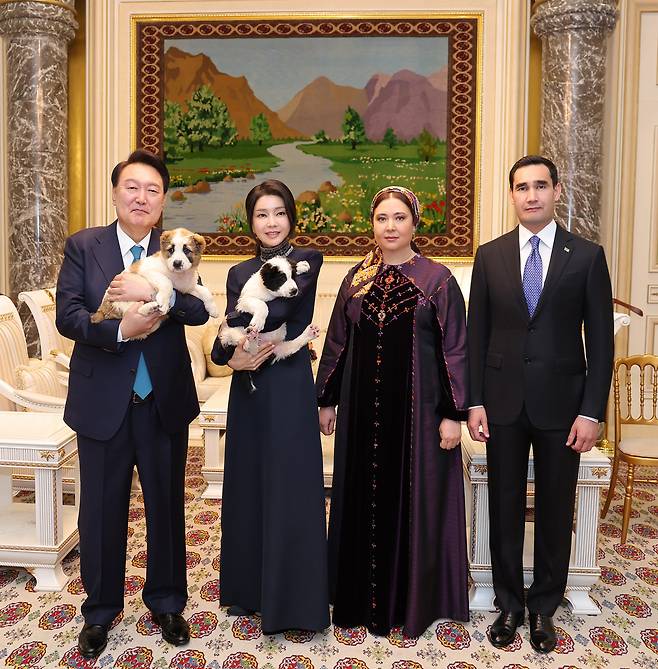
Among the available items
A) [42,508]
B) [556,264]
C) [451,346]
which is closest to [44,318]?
[42,508]

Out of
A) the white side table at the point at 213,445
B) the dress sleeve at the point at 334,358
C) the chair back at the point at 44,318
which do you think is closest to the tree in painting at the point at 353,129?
the chair back at the point at 44,318

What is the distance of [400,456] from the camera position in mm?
2916

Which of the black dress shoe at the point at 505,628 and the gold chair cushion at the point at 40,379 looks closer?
the black dress shoe at the point at 505,628

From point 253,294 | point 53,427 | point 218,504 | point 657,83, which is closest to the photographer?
point 253,294

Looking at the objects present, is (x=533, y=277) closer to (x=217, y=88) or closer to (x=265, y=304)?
(x=265, y=304)

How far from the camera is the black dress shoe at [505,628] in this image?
290cm

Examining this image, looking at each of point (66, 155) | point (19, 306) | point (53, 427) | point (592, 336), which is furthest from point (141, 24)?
point (592, 336)

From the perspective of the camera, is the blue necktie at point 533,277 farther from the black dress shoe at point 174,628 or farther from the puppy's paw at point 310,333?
the black dress shoe at point 174,628

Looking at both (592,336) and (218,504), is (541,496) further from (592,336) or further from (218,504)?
(218,504)

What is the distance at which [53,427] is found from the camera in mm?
3576

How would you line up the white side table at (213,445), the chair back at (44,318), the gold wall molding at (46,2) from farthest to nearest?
1. the gold wall molding at (46,2)
2. the chair back at (44,318)
3. the white side table at (213,445)

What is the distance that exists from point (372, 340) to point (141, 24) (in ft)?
17.8

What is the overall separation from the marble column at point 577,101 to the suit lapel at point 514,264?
10.9ft

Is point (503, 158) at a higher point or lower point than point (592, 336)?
higher
